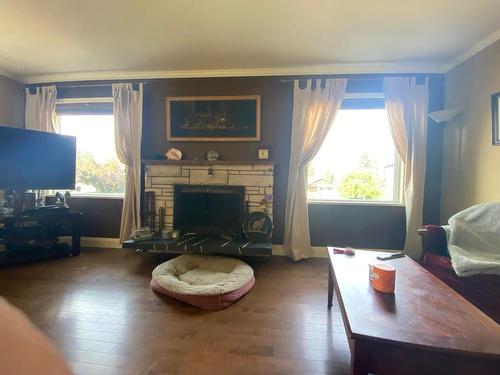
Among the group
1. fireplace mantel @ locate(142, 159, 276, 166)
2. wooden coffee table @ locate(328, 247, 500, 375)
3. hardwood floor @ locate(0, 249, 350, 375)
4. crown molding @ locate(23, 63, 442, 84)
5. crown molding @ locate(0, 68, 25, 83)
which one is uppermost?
crown molding @ locate(23, 63, 442, 84)

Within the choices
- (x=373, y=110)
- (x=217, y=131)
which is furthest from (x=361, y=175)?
(x=217, y=131)

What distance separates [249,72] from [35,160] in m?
2.86

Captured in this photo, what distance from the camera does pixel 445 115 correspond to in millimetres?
2709

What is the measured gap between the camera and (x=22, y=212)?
291 cm

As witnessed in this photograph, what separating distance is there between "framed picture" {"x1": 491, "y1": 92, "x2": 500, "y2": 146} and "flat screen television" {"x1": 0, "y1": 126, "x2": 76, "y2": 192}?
474 cm

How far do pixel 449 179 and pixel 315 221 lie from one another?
65.0 inches

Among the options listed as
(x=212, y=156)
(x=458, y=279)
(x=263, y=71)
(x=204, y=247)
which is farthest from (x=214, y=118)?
(x=458, y=279)

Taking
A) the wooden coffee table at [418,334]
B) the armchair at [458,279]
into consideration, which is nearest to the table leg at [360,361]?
the wooden coffee table at [418,334]

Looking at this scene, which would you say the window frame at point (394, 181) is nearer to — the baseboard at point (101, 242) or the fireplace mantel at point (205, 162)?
the fireplace mantel at point (205, 162)

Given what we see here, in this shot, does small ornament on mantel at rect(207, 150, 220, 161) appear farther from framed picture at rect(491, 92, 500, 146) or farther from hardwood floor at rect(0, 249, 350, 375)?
framed picture at rect(491, 92, 500, 146)

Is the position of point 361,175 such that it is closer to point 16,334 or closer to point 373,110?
point 373,110

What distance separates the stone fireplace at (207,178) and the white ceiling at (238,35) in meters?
1.22

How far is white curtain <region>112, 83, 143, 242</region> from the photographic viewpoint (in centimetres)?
333

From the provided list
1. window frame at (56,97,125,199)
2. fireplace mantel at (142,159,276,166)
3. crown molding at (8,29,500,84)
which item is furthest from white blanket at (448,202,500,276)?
window frame at (56,97,125,199)
